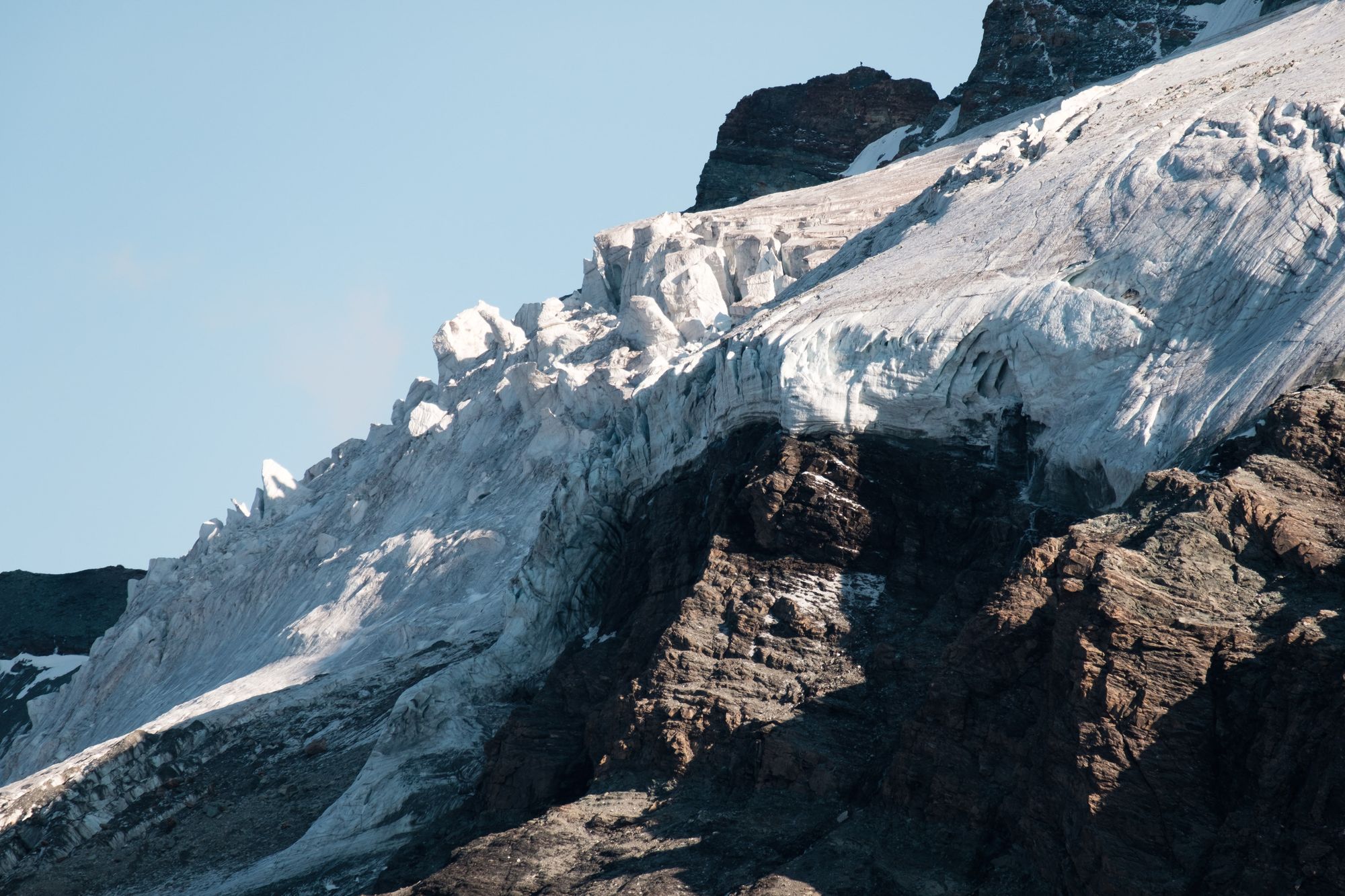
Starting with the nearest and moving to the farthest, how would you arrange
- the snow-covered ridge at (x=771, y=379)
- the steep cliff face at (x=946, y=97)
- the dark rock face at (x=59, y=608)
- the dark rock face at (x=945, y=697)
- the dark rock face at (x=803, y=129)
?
1. the dark rock face at (x=945, y=697)
2. the snow-covered ridge at (x=771, y=379)
3. the steep cliff face at (x=946, y=97)
4. the dark rock face at (x=59, y=608)
5. the dark rock face at (x=803, y=129)

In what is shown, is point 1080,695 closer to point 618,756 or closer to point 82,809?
point 618,756

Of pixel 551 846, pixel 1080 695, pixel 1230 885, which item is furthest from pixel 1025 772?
pixel 551 846

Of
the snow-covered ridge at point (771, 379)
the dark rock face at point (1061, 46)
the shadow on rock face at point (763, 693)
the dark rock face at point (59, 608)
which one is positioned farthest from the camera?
the dark rock face at point (59, 608)

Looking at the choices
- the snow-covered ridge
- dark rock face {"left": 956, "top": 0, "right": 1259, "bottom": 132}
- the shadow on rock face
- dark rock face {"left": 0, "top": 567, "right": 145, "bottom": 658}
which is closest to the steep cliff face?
dark rock face {"left": 956, "top": 0, "right": 1259, "bottom": 132}

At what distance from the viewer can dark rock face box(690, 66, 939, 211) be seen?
96000 mm

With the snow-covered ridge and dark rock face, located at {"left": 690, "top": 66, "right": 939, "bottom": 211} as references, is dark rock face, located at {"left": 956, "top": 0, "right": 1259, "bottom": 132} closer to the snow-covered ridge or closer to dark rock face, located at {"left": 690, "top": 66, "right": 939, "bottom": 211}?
dark rock face, located at {"left": 690, "top": 66, "right": 939, "bottom": 211}

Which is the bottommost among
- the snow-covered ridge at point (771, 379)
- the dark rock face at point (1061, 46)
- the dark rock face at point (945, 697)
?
the dark rock face at point (945, 697)

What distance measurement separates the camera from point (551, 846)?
28.1 m

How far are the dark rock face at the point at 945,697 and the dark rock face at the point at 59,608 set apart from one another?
56575 mm

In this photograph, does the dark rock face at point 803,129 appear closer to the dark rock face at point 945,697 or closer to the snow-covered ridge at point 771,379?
the snow-covered ridge at point 771,379

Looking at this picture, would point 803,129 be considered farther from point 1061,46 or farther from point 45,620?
point 45,620

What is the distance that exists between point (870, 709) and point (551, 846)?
5.78 meters

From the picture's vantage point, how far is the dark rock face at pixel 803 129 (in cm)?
9600

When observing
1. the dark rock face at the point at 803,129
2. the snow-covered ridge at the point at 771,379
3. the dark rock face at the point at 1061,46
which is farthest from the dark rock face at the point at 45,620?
the dark rock face at the point at 1061,46
